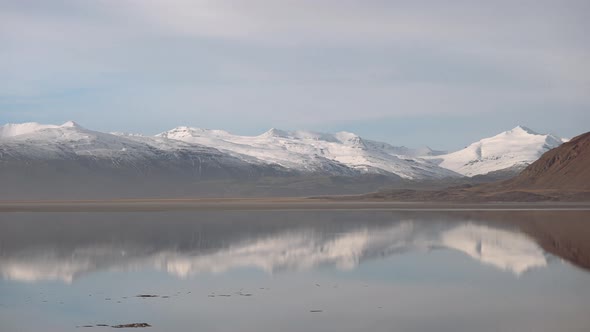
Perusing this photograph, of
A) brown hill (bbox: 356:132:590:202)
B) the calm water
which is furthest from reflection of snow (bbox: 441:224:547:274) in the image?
brown hill (bbox: 356:132:590:202)

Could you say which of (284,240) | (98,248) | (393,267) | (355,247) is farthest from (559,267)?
(98,248)

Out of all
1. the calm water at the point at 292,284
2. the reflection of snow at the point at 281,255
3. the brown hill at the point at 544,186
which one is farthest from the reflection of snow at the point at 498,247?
the brown hill at the point at 544,186

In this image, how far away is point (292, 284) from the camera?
3177cm

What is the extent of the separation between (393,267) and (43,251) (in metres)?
20.3

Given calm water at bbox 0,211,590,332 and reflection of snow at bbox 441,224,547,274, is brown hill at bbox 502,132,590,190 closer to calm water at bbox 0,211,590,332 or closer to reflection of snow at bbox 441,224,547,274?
reflection of snow at bbox 441,224,547,274

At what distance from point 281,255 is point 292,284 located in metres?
10.8

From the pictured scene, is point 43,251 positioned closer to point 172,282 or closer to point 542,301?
point 172,282

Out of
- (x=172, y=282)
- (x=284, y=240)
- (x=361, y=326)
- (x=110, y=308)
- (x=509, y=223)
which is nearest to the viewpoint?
(x=361, y=326)

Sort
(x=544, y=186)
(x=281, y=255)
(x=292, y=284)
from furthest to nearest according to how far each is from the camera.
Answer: (x=544, y=186)
(x=281, y=255)
(x=292, y=284)

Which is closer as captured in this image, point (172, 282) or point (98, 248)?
point (172, 282)

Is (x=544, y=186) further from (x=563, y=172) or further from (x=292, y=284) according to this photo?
(x=292, y=284)

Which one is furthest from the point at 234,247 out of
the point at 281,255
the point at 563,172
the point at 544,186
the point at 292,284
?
the point at 563,172

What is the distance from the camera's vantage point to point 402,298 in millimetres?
28219

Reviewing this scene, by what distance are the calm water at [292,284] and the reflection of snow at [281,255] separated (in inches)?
3.7
